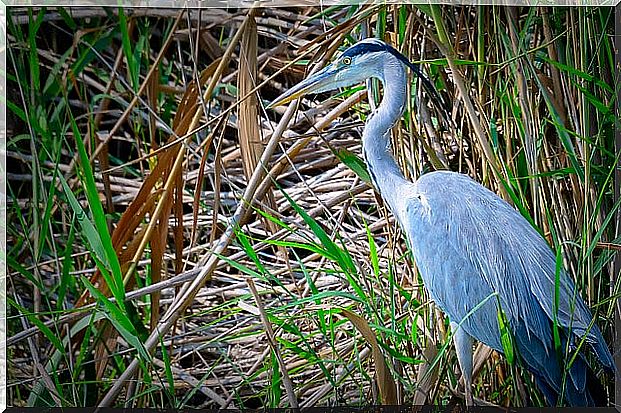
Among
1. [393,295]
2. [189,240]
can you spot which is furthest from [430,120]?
[189,240]

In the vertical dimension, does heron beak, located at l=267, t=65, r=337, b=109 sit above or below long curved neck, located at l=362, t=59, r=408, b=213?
above

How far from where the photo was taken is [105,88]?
A: 135cm

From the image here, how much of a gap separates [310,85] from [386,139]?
0.12 metres

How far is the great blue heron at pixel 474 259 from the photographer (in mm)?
1129

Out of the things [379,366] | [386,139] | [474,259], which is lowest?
[379,366]

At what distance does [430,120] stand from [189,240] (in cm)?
40

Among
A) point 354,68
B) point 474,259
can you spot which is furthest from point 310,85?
point 474,259

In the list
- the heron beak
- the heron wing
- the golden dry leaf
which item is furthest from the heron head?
the golden dry leaf

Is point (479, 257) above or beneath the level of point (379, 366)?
above

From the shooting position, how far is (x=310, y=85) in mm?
1179

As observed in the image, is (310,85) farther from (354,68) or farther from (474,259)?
(474,259)

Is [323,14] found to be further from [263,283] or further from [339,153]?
[263,283]

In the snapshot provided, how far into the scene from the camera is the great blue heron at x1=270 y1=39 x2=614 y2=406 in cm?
113

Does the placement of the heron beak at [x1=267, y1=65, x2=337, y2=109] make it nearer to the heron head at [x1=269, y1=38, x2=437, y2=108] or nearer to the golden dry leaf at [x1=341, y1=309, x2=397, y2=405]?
the heron head at [x1=269, y1=38, x2=437, y2=108]
